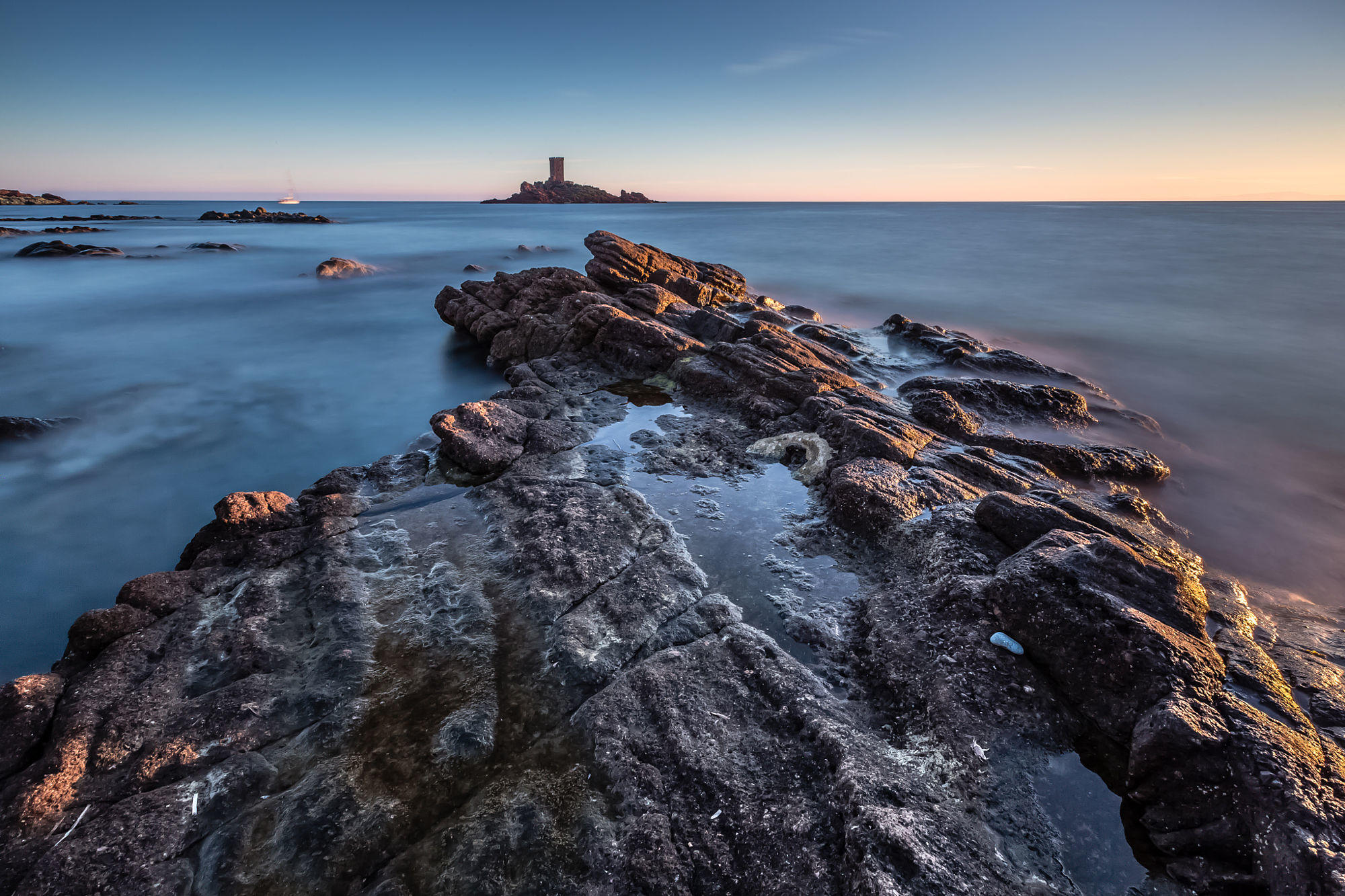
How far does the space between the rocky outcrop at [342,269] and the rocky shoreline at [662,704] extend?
25733 millimetres

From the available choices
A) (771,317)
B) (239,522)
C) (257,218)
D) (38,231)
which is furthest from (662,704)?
(257,218)

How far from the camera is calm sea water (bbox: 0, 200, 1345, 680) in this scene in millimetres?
7277

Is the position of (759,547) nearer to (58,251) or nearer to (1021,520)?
(1021,520)

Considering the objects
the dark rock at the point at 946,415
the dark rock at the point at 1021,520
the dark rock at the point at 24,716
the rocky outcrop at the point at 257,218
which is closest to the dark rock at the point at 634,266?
the dark rock at the point at 946,415

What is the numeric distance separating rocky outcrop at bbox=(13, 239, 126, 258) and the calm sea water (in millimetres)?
2031

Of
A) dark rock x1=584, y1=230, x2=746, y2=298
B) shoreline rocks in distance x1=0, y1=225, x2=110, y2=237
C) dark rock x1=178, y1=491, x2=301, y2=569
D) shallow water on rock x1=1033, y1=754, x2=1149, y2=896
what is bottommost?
shallow water on rock x1=1033, y1=754, x2=1149, y2=896

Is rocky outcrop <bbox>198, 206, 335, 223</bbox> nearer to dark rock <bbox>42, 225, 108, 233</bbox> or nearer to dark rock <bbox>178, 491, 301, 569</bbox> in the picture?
dark rock <bbox>42, 225, 108, 233</bbox>

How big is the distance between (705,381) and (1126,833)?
8.64 m

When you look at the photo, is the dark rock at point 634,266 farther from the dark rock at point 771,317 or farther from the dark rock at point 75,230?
the dark rock at point 75,230

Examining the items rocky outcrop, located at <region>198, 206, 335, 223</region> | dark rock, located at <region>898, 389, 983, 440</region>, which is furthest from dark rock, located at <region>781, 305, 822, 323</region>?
rocky outcrop, located at <region>198, 206, 335, 223</region>

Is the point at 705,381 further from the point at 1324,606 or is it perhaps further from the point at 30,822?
the point at 30,822

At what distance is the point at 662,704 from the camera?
4.21 meters

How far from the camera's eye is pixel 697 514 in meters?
7.07

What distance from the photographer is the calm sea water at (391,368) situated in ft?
23.9
